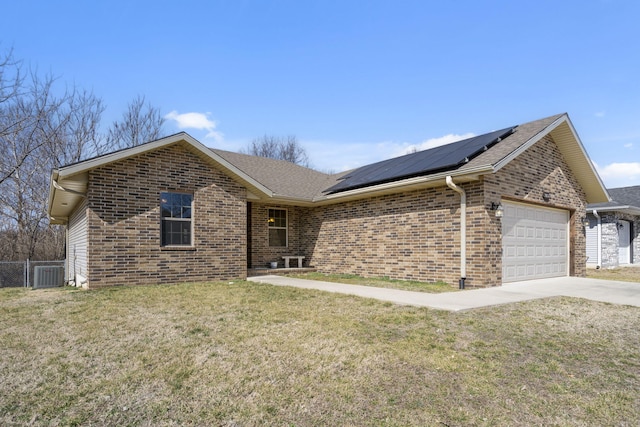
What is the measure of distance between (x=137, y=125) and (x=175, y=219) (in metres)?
19.7

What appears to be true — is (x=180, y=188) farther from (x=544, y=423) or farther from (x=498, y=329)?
(x=544, y=423)

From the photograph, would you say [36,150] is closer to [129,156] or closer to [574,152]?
[129,156]

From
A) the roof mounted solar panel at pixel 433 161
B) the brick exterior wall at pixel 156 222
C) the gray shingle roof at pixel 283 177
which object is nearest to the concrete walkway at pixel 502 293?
the brick exterior wall at pixel 156 222

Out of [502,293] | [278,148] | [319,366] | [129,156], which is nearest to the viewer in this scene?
[319,366]

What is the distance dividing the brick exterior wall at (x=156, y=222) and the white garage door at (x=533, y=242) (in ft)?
25.1

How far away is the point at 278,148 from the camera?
1532 inches

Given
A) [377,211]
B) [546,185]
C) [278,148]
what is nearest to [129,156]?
[377,211]

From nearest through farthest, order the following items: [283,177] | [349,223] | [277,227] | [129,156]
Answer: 1. [129,156]
2. [349,223]
3. [277,227]
4. [283,177]

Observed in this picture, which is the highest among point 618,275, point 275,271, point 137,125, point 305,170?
point 137,125

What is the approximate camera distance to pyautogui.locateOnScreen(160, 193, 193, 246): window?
10195mm

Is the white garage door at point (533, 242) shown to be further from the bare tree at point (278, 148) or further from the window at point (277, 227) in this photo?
the bare tree at point (278, 148)

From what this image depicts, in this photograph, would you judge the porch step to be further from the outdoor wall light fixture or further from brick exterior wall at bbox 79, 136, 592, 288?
the outdoor wall light fixture

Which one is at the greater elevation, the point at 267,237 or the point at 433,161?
the point at 433,161

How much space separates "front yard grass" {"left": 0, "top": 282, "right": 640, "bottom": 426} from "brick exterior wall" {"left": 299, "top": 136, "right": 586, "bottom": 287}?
121 inches
